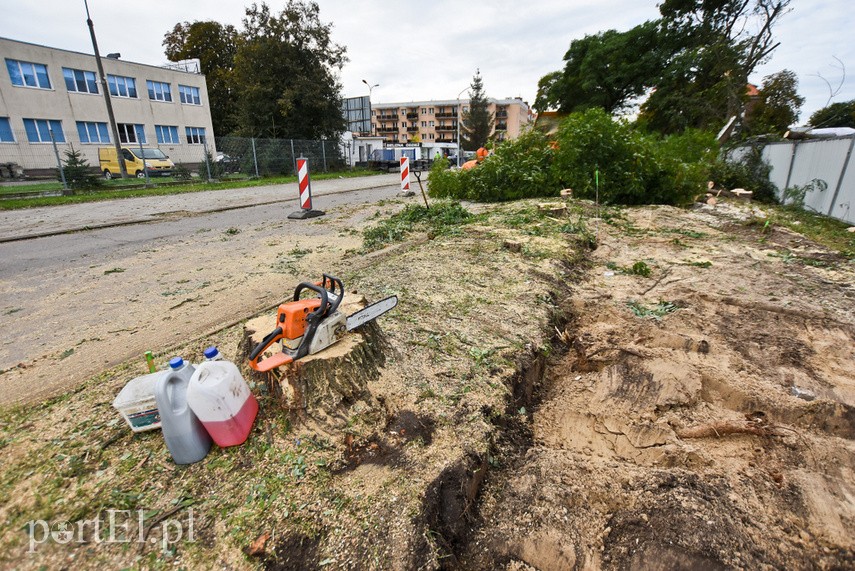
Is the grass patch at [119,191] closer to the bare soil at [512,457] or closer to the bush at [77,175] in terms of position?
the bush at [77,175]

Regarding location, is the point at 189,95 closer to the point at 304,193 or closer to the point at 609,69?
the point at 304,193

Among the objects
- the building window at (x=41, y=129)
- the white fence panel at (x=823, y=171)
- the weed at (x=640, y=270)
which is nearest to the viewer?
the weed at (x=640, y=270)

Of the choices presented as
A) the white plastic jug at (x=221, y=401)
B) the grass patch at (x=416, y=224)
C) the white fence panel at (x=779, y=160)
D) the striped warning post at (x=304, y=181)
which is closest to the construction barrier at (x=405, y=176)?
the striped warning post at (x=304, y=181)

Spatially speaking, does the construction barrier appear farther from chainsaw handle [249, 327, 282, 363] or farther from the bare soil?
chainsaw handle [249, 327, 282, 363]

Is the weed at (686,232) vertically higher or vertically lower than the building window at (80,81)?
lower

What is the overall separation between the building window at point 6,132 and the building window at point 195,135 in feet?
33.0

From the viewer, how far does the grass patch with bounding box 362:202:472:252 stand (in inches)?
263

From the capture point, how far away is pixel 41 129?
77.7 feet

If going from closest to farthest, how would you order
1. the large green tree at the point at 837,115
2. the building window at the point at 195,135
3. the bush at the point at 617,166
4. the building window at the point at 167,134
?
the bush at the point at 617,166 < the large green tree at the point at 837,115 < the building window at the point at 167,134 < the building window at the point at 195,135

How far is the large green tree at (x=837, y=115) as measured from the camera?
1758 cm

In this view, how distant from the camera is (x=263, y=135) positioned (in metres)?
27.3

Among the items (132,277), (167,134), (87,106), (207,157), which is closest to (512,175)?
(132,277)

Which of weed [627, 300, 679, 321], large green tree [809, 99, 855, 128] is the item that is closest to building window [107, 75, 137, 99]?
weed [627, 300, 679, 321]

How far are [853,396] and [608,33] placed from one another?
3256 centimetres
